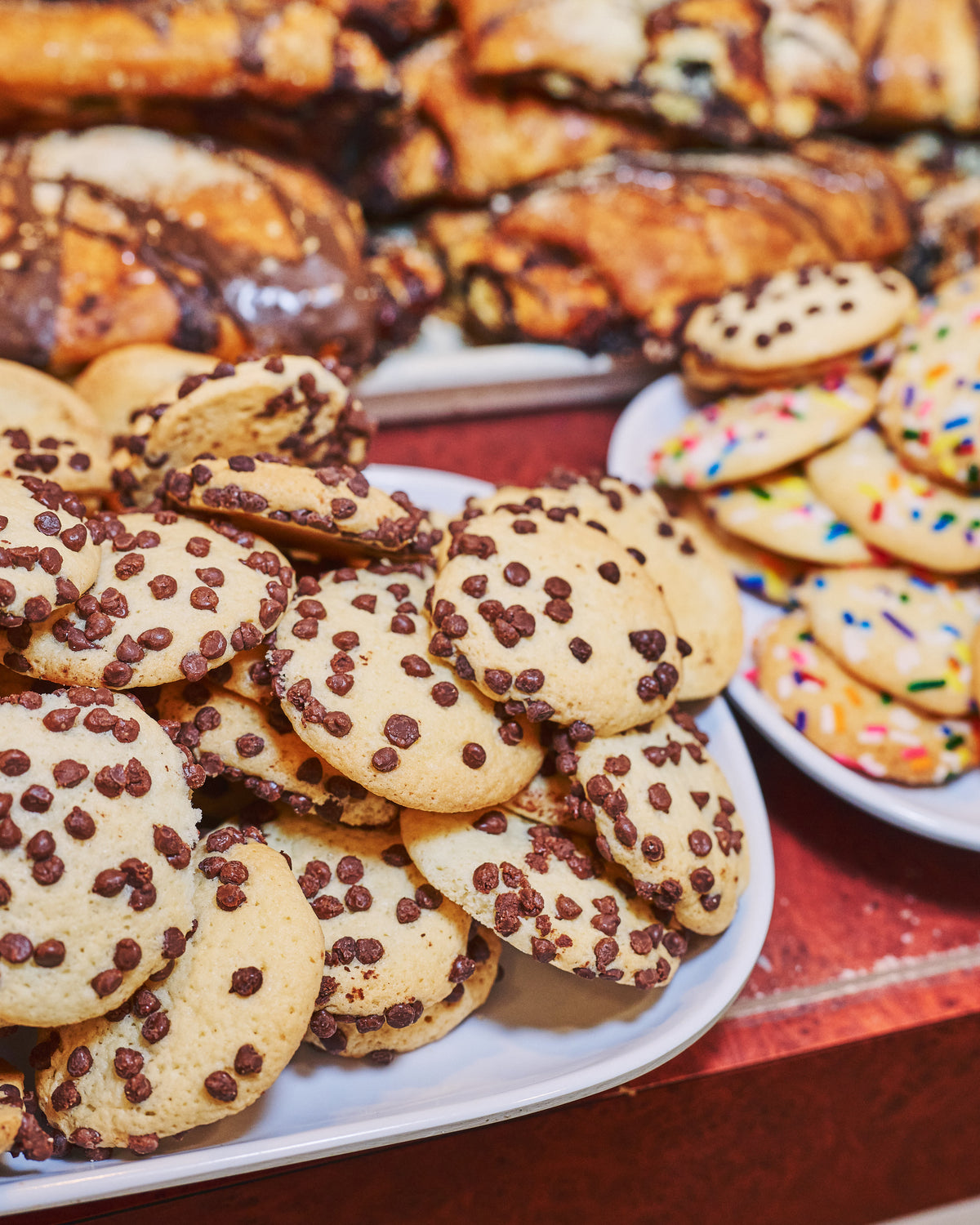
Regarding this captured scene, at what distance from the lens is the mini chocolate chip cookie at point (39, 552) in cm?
77

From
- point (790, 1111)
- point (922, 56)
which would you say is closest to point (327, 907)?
point (790, 1111)

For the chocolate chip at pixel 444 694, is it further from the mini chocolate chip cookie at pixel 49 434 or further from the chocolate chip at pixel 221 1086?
the mini chocolate chip cookie at pixel 49 434

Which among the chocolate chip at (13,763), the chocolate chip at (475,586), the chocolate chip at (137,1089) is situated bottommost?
the chocolate chip at (137,1089)

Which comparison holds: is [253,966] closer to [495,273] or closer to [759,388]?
[759,388]

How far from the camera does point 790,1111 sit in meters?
1.12

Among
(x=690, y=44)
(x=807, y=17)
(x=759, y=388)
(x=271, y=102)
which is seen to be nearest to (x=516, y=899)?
(x=759, y=388)

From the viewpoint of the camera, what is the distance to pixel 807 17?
1.92 m

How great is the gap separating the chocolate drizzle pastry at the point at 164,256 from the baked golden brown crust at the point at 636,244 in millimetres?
302

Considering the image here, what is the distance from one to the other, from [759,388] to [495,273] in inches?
22.4

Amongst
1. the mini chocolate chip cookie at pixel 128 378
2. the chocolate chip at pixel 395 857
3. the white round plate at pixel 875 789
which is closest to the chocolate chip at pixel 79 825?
the chocolate chip at pixel 395 857

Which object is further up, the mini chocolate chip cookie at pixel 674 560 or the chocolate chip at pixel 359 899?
the mini chocolate chip cookie at pixel 674 560

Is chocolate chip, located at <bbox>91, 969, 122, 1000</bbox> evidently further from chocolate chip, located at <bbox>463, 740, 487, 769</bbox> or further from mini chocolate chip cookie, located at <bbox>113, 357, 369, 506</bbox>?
mini chocolate chip cookie, located at <bbox>113, 357, 369, 506</bbox>

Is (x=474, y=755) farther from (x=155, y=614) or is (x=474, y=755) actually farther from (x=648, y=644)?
(x=155, y=614)

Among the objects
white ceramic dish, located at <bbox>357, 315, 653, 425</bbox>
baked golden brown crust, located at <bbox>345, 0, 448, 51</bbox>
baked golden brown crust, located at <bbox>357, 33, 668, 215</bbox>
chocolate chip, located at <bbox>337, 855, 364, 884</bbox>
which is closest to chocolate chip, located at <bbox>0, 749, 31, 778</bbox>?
chocolate chip, located at <bbox>337, 855, 364, 884</bbox>
